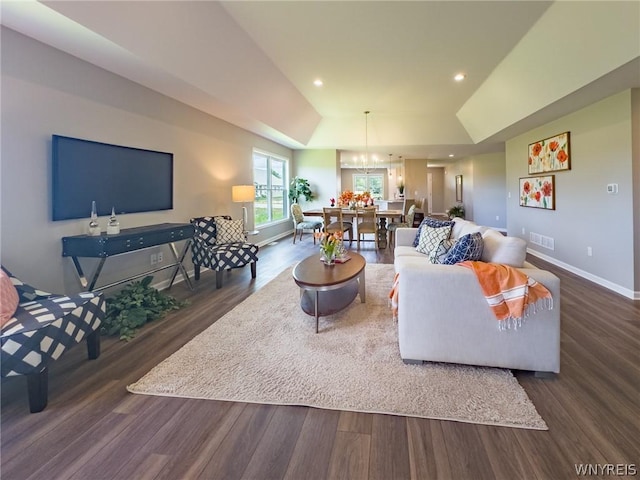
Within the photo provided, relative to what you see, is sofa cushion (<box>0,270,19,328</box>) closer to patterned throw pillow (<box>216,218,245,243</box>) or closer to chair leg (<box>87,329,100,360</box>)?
chair leg (<box>87,329,100,360</box>)

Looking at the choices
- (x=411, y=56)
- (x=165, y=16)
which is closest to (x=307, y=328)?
(x=165, y=16)

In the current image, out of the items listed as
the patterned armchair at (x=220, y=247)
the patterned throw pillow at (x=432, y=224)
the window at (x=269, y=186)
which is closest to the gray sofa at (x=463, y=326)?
the patterned throw pillow at (x=432, y=224)

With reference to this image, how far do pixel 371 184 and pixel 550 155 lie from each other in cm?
1094

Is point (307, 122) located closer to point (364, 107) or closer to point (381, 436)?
point (364, 107)

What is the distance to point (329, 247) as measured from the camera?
3488 millimetres

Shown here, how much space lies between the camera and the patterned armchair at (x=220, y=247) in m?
4.40

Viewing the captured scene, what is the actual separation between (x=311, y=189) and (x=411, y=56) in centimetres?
545

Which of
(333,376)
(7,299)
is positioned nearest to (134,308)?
(7,299)

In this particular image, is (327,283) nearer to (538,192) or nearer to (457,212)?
(538,192)

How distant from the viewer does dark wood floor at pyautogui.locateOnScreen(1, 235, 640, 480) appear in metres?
1.50

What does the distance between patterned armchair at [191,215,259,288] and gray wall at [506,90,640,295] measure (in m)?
4.56

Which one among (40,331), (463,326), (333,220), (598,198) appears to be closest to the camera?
(40,331)

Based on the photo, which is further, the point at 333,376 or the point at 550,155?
the point at 550,155

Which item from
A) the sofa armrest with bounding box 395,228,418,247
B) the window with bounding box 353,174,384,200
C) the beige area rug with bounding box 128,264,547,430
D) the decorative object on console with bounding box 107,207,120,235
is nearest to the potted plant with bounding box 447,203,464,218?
the window with bounding box 353,174,384,200
